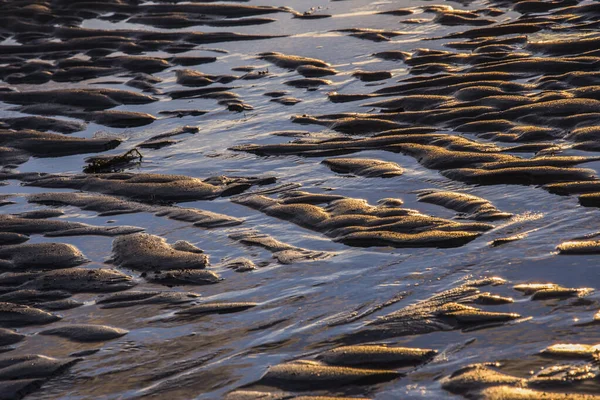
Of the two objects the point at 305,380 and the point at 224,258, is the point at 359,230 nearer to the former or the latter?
the point at 224,258

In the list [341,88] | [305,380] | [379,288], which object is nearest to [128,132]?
[341,88]

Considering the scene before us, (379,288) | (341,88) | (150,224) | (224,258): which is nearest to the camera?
(379,288)

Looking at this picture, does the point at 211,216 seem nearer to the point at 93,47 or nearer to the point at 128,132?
the point at 128,132

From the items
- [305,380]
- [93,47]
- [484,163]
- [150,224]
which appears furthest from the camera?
[93,47]

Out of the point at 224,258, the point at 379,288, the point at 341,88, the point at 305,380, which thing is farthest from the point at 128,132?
the point at 305,380

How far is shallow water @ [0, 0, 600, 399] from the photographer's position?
4234 millimetres

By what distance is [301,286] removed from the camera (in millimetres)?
5191

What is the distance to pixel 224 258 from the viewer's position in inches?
226

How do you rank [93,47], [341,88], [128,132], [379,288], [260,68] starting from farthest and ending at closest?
[93,47] → [260,68] → [341,88] → [128,132] → [379,288]

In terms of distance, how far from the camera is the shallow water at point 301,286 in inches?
167

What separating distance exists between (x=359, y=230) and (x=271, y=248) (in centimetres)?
57

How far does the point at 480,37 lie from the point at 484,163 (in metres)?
4.82

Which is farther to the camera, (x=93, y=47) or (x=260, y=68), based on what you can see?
(x=93, y=47)

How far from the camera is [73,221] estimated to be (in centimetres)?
663
